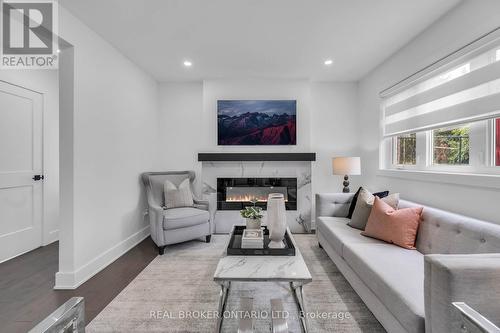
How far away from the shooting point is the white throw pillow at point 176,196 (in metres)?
3.29

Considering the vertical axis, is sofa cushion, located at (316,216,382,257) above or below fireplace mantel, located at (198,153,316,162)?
below

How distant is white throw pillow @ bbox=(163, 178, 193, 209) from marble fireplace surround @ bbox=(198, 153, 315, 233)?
0.45m

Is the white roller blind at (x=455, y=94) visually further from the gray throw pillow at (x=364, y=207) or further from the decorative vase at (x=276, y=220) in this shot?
the decorative vase at (x=276, y=220)

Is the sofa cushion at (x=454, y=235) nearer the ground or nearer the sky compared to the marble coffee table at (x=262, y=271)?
nearer the sky

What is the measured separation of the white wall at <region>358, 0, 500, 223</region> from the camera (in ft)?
5.80

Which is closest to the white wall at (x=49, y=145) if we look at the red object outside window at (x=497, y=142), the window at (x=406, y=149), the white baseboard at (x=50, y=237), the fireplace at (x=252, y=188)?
the white baseboard at (x=50, y=237)

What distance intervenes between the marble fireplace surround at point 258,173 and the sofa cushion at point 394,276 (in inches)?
70.2

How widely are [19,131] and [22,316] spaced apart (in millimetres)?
2236

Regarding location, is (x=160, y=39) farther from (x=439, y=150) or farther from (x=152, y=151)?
(x=439, y=150)

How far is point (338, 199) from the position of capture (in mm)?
2934

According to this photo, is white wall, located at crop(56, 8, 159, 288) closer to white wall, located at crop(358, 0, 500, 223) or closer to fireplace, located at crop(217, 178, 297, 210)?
fireplace, located at crop(217, 178, 297, 210)

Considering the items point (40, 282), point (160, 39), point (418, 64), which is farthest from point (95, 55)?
point (418, 64)

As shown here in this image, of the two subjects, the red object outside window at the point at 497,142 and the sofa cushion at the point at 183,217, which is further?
the sofa cushion at the point at 183,217

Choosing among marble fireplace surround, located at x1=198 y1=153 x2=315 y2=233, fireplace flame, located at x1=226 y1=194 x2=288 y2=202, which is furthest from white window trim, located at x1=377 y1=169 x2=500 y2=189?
fireplace flame, located at x1=226 y1=194 x2=288 y2=202
